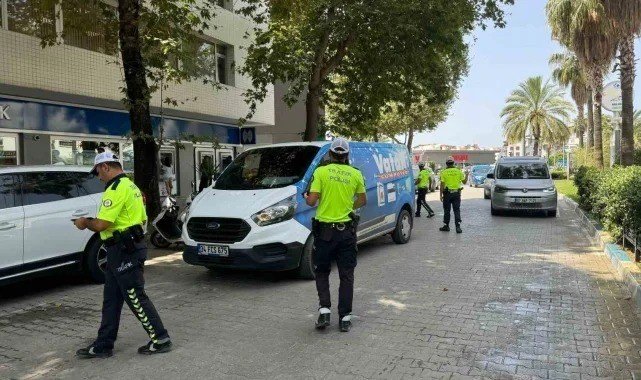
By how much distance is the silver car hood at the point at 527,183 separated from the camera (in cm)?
1502

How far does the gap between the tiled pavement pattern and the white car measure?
0.46 metres

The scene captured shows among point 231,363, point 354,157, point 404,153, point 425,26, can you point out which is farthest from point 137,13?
point 231,363

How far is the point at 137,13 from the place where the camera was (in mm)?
10078

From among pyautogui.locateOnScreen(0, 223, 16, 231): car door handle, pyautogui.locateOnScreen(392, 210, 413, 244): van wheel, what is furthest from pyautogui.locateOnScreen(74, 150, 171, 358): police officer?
→ pyautogui.locateOnScreen(392, 210, 413, 244): van wheel

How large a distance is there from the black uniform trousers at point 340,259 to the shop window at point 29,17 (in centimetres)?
880

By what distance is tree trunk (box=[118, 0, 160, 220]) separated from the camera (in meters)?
9.97

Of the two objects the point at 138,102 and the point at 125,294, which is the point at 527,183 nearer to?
the point at 138,102

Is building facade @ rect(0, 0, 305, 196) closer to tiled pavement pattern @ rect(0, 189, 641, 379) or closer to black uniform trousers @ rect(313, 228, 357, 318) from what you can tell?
tiled pavement pattern @ rect(0, 189, 641, 379)

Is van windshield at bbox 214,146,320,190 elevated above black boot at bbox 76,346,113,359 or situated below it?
above

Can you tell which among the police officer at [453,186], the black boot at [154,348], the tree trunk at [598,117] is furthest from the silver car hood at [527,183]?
the black boot at [154,348]

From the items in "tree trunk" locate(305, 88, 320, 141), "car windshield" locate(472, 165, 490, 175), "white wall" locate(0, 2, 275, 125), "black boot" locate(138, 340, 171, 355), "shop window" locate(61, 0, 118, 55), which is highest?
"shop window" locate(61, 0, 118, 55)

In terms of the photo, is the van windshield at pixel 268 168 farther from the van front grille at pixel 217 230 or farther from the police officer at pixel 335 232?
the police officer at pixel 335 232

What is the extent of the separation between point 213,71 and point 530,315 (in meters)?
14.5

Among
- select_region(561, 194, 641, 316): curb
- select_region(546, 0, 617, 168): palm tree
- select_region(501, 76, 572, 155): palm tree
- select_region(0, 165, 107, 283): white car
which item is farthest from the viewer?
select_region(501, 76, 572, 155): palm tree
